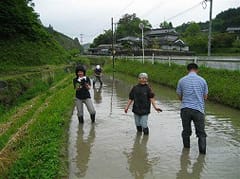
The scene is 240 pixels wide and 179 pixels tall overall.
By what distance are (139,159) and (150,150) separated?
711 millimetres

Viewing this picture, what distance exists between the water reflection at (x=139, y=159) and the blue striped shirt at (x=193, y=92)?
1262 millimetres

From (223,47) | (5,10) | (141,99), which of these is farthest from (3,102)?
(223,47)

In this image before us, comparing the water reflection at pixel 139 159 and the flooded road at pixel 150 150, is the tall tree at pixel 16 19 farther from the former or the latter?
the water reflection at pixel 139 159

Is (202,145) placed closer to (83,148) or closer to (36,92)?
(83,148)

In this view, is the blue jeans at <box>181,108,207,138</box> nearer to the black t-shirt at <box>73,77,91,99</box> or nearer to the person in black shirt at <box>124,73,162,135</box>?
the person in black shirt at <box>124,73,162,135</box>

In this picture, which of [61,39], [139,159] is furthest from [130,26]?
[139,159]

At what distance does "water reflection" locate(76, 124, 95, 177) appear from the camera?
21.3ft

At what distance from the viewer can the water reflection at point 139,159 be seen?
6.31 m

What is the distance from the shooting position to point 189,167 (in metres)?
6.58

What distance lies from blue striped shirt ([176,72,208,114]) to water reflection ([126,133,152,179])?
4.14ft

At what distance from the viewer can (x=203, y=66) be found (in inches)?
816

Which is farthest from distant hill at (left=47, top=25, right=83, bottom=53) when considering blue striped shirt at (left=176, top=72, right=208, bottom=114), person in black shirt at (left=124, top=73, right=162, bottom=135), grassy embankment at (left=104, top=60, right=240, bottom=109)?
blue striped shirt at (left=176, top=72, right=208, bottom=114)

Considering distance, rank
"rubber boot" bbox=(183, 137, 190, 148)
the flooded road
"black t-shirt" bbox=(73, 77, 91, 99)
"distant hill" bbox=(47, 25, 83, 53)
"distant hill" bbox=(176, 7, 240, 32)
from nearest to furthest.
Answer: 1. the flooded road
2. "rubber boot" bbox=(183, 137, 190, 148)
3. "black t-shirt" bbox=(73, 77, 91, 99)
4. "distant hill" bbox=(47, 25, 83, 53)
5. "distant hill" bbox=(176, 7, 240, 32)

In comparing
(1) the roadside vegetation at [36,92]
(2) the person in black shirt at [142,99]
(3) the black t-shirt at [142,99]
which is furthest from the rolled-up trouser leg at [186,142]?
(1) the roadside vegetation at [36,92]
